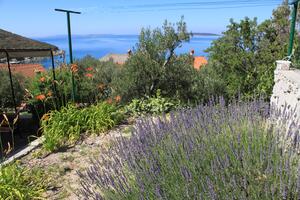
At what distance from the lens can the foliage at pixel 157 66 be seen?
6.36 metres

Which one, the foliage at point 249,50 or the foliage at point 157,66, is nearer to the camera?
the foliage at point 157,66

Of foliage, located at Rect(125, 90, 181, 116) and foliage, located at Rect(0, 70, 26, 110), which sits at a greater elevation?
foliage, located at Rect(125, 90, 181, 116)

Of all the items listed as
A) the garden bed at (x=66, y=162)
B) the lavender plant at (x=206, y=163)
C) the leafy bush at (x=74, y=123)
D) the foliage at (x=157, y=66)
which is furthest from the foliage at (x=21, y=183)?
the foliage at (x=157, y=66)

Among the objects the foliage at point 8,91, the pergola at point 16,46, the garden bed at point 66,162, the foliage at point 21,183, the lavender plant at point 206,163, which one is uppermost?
the pergola at point 16,46

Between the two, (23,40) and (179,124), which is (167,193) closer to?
(179,124)

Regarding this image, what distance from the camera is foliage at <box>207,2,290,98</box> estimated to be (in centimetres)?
696

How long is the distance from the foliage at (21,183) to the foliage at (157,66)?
3.63 meters

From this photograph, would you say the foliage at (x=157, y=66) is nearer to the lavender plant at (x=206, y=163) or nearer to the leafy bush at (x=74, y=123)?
the leafy bush at (x=74, y=123)

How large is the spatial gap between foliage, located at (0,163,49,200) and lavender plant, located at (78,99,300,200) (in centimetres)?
101

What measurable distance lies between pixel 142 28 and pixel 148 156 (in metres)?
4.81

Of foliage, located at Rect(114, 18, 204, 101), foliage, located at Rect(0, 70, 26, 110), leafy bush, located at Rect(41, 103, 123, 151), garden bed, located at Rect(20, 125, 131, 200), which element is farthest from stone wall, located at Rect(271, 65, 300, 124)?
foliage, located at Rect(0, 70, 26, 110)

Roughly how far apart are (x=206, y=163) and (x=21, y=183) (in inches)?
81.9

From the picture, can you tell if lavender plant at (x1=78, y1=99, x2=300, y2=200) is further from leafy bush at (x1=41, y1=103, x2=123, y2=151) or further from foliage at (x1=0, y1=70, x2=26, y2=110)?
foliage at (x1=0, y1=70, x2=26, y2=110)

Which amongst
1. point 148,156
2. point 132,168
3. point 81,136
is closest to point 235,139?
point 148,156
